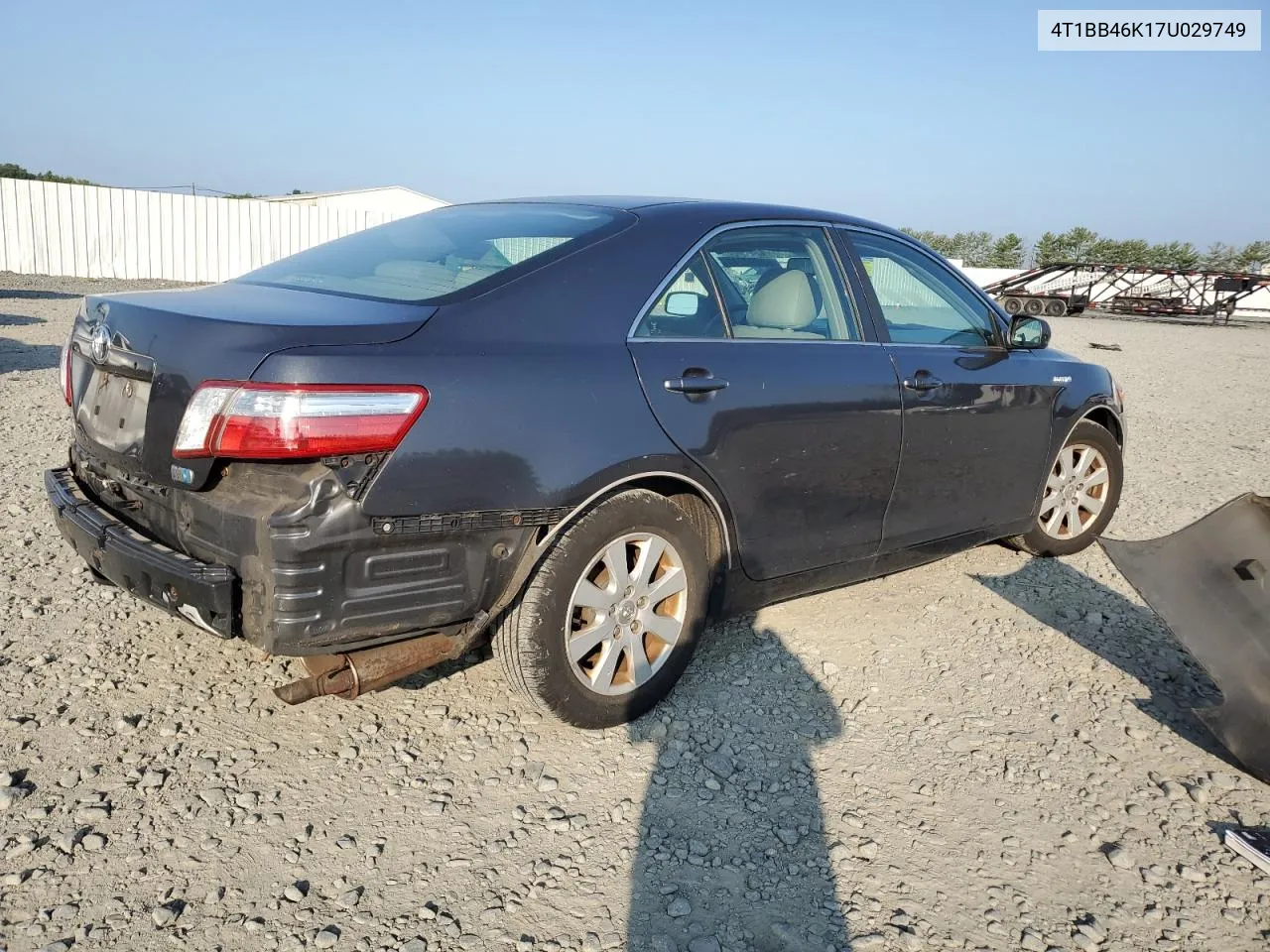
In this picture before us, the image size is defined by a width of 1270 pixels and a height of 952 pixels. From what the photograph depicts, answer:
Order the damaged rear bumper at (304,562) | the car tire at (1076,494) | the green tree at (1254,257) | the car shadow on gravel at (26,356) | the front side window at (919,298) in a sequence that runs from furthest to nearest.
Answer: the green tree at (1254,257), the car shadow on gravel at (26,356), the car tire at (1076,494), the front side window at (919,298), the damaged rear bumper at (304,562)

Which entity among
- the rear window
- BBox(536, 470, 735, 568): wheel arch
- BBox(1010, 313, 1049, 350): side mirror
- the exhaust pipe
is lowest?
the exhaust pipe

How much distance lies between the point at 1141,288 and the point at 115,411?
33.1 metres

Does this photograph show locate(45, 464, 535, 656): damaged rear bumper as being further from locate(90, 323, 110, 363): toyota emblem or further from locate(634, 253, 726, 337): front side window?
locate(634, 253, 726, 337): front side window

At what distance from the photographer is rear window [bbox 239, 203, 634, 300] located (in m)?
2.92

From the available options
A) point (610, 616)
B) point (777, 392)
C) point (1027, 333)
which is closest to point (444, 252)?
point (777, 392)

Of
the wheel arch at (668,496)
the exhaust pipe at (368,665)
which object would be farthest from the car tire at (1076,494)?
the exhaust pipe at (368,665)

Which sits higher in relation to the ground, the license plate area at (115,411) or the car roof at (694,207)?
the car roof at (694,207)

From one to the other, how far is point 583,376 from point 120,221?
25946 millimetres

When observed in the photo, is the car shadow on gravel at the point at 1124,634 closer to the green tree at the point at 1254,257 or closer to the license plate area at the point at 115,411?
the license plate area at the point at 115,411

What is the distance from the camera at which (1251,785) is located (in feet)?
10.00

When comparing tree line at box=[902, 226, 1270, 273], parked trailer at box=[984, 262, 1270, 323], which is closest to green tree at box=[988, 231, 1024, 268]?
tree line at box=[902, 226, 1270, 273]

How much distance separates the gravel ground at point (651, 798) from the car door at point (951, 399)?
0.52m

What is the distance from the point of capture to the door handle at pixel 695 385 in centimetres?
299

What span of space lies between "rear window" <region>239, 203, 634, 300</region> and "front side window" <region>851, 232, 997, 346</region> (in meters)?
1.19
